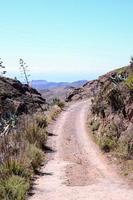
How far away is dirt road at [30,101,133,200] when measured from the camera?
12.8m

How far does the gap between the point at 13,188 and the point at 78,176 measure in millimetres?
4089

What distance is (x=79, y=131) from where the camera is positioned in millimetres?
28531

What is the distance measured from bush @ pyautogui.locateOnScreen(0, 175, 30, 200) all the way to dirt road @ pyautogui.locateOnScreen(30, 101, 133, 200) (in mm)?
428

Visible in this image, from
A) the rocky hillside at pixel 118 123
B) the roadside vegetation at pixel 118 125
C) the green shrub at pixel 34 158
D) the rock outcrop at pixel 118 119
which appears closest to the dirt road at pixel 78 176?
the green shrub at pixel 34 158

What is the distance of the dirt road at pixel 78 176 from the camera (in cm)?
1277

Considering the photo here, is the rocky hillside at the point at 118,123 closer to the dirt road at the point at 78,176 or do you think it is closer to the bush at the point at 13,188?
the dirt road at the point at 78,176

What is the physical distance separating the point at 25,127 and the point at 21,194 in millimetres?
10830

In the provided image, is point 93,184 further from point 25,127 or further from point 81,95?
point 81,95

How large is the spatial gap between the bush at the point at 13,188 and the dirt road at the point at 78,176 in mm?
428

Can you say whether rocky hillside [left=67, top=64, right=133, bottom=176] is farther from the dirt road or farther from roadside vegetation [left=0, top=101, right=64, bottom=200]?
roadside vegetation [left=0, top=101, right=64, bottom=200]

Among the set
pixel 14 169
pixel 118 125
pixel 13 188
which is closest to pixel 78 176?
pixel 14 169

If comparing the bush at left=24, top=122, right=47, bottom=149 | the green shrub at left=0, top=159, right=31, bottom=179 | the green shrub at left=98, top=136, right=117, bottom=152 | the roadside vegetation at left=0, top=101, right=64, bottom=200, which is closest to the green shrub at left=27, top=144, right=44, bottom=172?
the roadside vegetation at left=0, top=101, right=64, bottom=200

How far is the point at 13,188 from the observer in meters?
12.3

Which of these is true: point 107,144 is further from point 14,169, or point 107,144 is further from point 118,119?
point 14,169
